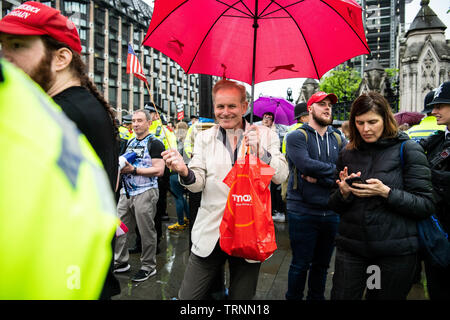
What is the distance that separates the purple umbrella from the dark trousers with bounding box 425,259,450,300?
4.69 meters

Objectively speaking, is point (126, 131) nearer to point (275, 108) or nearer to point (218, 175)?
point (275, 108)

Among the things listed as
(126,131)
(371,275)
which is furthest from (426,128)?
(126,131)

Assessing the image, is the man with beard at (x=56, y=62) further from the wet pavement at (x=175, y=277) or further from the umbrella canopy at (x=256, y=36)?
the wet pavement at (x=175, y=277)

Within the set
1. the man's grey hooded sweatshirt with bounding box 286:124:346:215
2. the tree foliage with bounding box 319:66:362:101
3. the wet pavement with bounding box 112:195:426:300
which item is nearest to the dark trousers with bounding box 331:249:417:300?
the man's grey hooded sweatshirt with bounding box 286:124:346:215

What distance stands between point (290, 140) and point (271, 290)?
6.81 feet

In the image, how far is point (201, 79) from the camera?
333cm

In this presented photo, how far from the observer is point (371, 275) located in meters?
2.36

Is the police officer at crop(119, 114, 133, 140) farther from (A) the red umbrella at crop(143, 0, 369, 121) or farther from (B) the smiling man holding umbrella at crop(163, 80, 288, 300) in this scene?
(B) the smiling man holding umbrella at crop(163, 80, 288, 300)

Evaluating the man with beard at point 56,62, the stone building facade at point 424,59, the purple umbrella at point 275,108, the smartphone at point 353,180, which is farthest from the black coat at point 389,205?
the stone building facade at point 424,59

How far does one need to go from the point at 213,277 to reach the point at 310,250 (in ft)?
4.28

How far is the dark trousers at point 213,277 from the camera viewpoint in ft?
7.29
